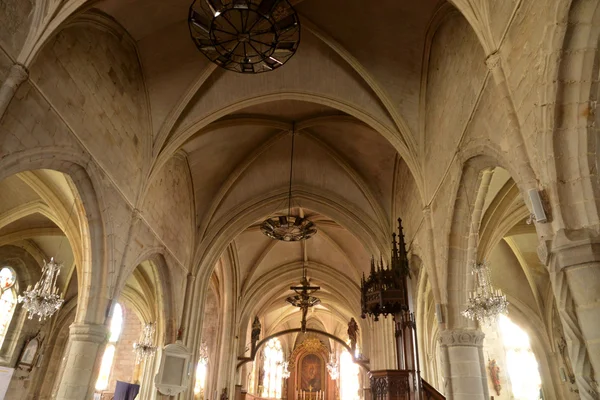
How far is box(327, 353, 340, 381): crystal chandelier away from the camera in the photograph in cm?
3366

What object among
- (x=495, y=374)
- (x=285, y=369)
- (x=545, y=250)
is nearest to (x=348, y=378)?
(x=285, y=369)

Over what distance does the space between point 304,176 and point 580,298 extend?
510 inches

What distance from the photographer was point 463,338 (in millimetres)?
8250

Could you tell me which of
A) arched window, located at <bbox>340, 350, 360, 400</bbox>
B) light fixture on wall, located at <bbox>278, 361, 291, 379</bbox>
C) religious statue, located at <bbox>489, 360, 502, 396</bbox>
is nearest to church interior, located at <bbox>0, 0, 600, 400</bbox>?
→ religious statue, located at <bbox>489, 360, 502, 396</bbox>

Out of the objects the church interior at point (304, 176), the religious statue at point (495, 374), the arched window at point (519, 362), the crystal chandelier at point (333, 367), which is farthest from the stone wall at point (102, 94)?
the crystal chandelier at point (333, 367)

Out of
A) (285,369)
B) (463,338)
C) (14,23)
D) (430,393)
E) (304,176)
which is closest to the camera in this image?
(14,23)

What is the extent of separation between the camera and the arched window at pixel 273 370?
116 ft

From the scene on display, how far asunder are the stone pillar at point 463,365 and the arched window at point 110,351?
16870 millimetres

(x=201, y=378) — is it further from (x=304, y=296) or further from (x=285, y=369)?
(x=285, y=369)

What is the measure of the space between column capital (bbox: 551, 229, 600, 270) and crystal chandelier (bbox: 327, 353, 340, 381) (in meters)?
31.6

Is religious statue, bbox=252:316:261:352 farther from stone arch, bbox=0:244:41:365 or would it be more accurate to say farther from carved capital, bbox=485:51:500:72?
carved capital, bbox=485:51:500:72

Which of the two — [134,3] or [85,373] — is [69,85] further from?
[85,373]

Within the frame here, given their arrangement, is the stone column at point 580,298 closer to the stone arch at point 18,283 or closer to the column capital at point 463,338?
the column capital at point 463,338

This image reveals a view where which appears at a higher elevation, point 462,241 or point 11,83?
point 11,83
